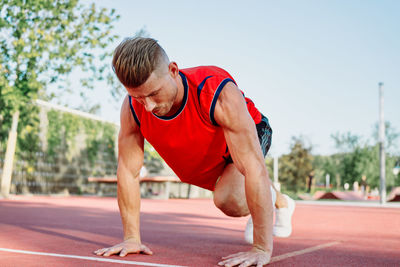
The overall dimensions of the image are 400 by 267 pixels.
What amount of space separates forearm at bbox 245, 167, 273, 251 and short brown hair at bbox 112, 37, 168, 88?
765 millimetres

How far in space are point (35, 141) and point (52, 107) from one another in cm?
179

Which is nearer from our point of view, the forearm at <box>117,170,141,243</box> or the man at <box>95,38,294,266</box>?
the man at <box>95,38,294,266</box>

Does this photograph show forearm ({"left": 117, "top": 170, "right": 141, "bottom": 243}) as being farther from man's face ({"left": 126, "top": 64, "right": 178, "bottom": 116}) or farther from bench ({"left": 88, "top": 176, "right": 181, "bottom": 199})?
bench ({"left": 88, "top": 176, "right": 181, "bottom": 199})

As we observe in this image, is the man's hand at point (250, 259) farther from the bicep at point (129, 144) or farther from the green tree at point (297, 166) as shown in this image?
the green tree at point (297, 166)

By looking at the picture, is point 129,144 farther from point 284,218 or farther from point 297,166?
point 297,166

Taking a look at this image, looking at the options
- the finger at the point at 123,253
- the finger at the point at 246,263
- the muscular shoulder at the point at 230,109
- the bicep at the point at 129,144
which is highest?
the muscular shoulder at the point at 230,109

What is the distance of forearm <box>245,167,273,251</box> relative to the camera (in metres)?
2.62

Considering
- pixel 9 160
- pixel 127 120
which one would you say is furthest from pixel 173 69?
pixel 9 160

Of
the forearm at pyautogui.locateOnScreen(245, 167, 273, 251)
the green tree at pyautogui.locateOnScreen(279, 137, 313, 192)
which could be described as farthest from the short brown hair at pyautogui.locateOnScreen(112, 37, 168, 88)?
the green tree at pyautogui.locateOnScreen(279, 137, 313, 192)


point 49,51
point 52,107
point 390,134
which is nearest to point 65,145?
point 52,107

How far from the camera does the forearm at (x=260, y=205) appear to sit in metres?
2.62

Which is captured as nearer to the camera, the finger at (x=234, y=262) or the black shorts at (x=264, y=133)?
the finger at (x=234, y=262)

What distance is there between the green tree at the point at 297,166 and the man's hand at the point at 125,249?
41.3 meters

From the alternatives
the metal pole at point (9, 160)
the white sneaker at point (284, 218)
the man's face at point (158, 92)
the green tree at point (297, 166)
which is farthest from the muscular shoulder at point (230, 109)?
the green tree at point (297, 166)
